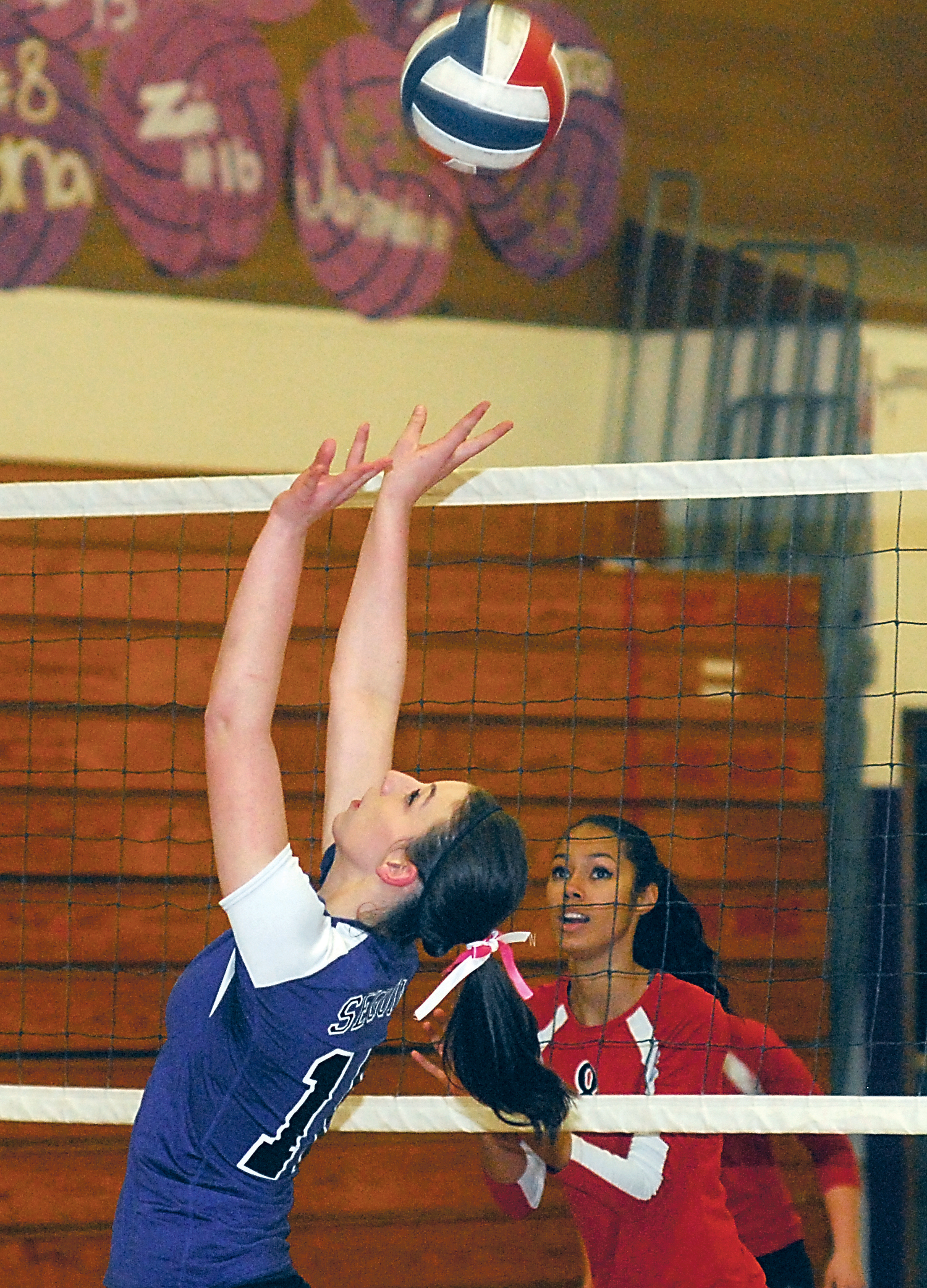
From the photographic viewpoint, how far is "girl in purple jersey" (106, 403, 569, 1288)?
2.09 m

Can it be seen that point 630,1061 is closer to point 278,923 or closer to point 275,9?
point 278,923

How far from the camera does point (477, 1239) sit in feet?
15.4

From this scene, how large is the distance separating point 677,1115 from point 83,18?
181 inches

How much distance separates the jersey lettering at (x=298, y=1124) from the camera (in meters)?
2.15

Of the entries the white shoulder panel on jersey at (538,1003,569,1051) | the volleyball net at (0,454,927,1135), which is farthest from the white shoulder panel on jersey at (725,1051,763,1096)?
the volleyball net at (0,454,927,1135)

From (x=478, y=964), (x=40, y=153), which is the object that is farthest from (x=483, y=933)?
(x=40, y=153)

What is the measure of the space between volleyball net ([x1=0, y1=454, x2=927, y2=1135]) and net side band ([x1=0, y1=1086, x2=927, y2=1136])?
100 cm

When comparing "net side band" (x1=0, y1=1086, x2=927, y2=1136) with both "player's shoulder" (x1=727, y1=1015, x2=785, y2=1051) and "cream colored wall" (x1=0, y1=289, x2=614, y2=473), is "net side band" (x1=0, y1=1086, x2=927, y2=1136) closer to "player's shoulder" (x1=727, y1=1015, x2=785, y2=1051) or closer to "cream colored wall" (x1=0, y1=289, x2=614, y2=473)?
"player's shoulder" (x1=727, y1=1015, x2=785, y2=1051)

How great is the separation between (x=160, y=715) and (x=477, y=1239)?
196 cm

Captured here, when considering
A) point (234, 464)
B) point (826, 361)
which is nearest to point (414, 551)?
point (234, 464)

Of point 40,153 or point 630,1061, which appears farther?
point 40,153

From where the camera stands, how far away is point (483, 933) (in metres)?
2.25

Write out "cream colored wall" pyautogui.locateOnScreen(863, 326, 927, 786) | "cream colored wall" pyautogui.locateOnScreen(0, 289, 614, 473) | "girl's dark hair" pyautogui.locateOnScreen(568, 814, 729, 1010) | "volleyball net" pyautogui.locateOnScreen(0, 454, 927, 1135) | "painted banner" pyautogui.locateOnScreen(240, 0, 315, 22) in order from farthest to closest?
"painted banner" pyautogui.locateOnScreen(240, 0, 315, 22)
"cream colored wall" pyautogui.locateOnScreen(863, 326, 927, 786)
"cream colored wall" pyautogui.locateOnScreen(0, 289, 614, 473)
"volleyball net" pyautogui.locateOnScreen(0, 454, 927, 1135)
"girl's dark hair" pyautogui.locateOnScreen(568, 814, 729, 1010)

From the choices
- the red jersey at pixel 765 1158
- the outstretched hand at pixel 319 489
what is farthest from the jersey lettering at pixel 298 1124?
the red jersey at pixel 765 1158
